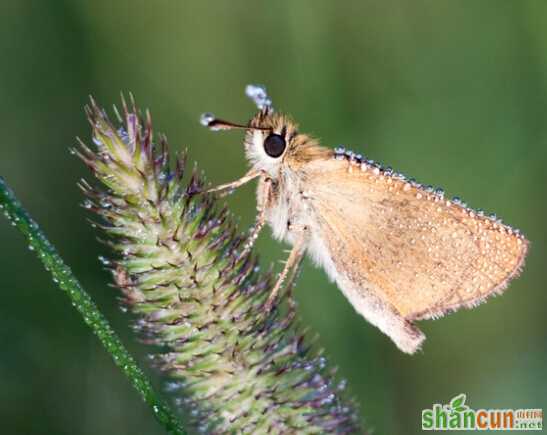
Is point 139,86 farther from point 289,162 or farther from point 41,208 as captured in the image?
point 289,162

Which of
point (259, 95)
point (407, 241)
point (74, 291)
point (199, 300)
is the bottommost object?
point (74, 291)

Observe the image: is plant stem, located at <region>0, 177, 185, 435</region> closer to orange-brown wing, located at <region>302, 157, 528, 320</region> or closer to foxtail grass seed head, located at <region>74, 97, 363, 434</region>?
foxtail grass seed head, located at <region>74, 97, 363, 434</region>

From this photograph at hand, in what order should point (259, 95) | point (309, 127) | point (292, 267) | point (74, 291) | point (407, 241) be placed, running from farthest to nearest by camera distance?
point (309, 127)
point (407, 241)
point (292, 267)
point (259, 95)
point (74, 291)

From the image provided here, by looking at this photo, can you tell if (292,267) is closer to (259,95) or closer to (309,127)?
(259,95)

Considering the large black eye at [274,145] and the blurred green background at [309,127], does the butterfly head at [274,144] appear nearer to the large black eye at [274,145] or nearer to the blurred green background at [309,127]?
the large black eye at [274,145]

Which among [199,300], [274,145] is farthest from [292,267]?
[199,300]

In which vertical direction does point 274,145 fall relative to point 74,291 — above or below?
above

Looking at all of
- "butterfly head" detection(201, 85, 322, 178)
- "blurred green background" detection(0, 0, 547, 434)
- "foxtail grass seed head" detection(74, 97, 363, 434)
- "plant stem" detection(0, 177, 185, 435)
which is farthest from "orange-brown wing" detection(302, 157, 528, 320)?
"plant stem" detection(0, 177, 185, 435)
